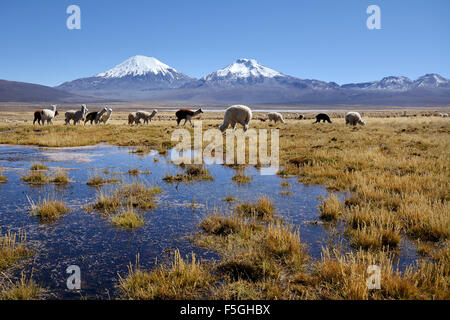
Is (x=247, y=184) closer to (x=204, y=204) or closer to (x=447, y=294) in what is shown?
(x=204, y=204)

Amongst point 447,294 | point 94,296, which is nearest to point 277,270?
point 447,294

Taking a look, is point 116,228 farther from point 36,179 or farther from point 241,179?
point 36,179

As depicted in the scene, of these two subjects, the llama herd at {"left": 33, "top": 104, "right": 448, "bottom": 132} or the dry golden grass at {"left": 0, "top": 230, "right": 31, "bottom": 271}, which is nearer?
the dry golden grass at {"left": 0, "top": 230, "right": 31, "bottom": 271}

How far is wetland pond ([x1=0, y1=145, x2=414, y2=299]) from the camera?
380cm

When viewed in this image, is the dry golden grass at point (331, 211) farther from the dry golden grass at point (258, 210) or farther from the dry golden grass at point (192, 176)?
the dry golden grass at point (192, 176)

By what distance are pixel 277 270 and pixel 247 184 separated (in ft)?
15.8

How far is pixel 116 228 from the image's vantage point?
518 cm

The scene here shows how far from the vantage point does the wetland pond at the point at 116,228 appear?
3.80 meters

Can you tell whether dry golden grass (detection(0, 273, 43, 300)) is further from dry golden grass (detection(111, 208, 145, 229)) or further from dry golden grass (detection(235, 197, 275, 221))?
dry golden grass (detection(235, 197, 275, 221))
